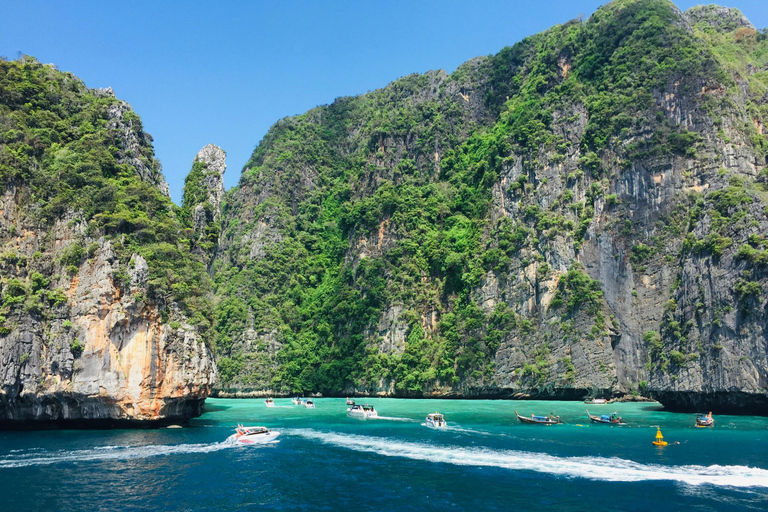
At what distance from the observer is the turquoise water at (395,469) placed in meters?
25.9

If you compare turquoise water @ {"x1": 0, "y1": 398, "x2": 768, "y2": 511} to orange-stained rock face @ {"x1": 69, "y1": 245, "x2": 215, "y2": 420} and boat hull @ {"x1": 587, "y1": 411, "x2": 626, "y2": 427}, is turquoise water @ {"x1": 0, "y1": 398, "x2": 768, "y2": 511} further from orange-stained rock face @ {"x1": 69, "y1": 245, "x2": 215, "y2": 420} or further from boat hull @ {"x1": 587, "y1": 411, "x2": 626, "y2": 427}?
orange-stained rock face @ {"x1": 69, "y1": 245, "x2": 215, "y2": 420}

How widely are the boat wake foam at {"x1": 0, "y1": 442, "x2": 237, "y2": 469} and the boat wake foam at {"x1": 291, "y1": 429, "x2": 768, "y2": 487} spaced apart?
1092 cm

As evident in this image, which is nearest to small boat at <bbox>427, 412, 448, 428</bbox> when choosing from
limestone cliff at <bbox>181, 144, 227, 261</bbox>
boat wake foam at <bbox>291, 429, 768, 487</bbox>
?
boat wake foam at <bbox>291, 429, 768, 487</bbox>

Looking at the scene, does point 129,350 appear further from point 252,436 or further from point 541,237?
point 541,237

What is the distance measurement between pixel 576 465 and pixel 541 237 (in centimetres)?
6193

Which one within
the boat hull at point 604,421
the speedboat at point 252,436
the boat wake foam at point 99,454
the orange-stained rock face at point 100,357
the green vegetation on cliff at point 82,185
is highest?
the green vegetation on cliff at point 82,185

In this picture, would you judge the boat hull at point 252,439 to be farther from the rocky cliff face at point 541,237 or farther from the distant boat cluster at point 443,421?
the rocky cliff face at point 541,237

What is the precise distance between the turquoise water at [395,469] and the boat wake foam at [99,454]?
0.38 feet

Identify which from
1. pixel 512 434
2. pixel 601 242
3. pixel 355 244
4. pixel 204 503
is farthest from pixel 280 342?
pixel 204 503

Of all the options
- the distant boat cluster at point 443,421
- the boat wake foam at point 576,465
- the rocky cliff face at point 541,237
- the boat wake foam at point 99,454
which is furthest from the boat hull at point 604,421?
the boat wake foam at point 99,454

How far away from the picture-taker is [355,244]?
11650 cm

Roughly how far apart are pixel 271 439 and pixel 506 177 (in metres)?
73.3

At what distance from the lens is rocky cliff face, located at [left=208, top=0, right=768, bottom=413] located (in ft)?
216

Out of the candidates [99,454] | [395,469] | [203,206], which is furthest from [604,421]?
[203,206]
